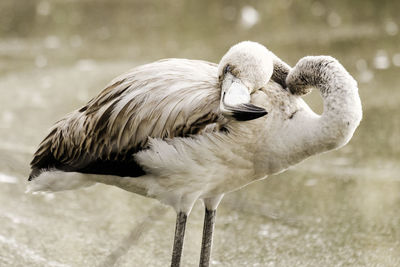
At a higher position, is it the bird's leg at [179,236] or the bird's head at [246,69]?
the bird's head at [246,69]

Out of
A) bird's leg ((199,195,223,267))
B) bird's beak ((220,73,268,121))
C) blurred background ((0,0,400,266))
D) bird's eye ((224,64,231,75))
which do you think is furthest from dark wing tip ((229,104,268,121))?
blurred background ((0,0,400,266))

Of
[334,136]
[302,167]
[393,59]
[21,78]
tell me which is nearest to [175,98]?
[334,136]

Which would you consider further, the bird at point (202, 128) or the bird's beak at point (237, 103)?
the bird at point (202, 128)

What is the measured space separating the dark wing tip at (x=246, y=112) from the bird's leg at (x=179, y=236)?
0.83 m

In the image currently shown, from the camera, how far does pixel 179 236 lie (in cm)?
339

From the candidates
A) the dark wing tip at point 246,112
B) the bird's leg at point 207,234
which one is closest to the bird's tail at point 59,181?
the bird's leg at point 207,234

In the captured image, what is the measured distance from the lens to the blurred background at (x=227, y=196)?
13.3 ft

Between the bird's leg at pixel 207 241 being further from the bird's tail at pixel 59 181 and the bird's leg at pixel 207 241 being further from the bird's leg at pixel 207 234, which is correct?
the bird's tail at pixel 59 181

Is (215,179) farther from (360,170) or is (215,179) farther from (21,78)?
(21,78)

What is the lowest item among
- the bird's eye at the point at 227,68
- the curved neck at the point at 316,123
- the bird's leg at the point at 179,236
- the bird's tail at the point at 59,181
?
the bird's leg at the point at 179,236

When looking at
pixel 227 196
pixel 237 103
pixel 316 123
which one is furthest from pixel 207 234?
pixel 227 196

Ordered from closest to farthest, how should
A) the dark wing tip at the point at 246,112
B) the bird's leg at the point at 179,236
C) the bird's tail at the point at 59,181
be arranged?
the dark wing tip at the point at 246,112
the bird's leg at the point at 179,236
the bird's tail at the point at 59,181

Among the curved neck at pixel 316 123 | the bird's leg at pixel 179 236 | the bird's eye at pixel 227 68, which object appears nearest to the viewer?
the curved neck at pixel 316 123

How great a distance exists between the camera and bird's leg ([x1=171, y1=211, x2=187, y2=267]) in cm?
335
